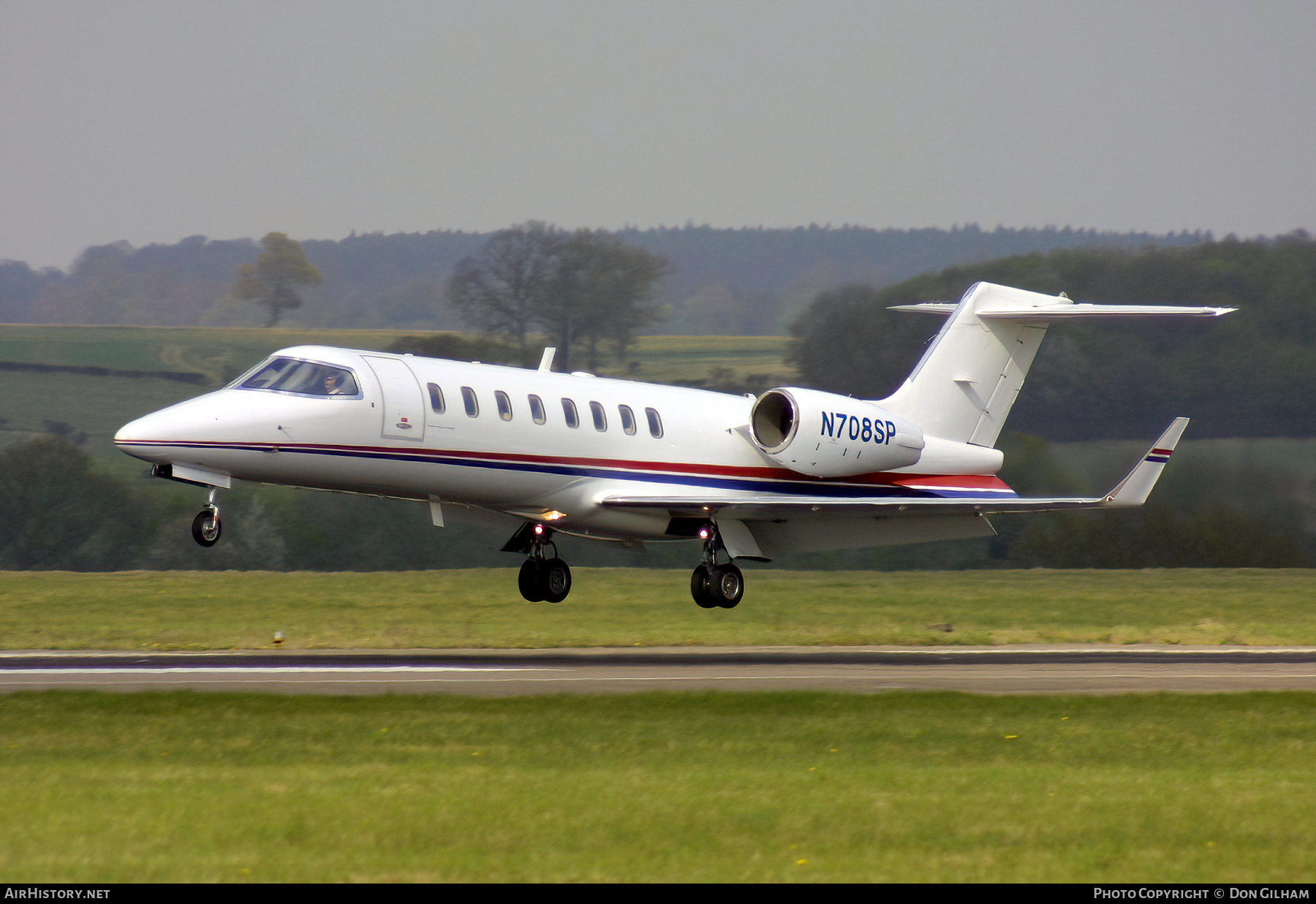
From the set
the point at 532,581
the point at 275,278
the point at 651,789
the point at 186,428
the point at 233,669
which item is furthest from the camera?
the point at 275,278

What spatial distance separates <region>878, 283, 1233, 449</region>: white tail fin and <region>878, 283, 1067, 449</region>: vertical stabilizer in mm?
13

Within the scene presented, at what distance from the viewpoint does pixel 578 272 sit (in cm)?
5794

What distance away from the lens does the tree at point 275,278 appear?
74562 mm

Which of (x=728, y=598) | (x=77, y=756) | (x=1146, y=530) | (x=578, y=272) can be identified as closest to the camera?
(x=77, y=756)

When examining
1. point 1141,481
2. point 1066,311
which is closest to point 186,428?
point 1141,481

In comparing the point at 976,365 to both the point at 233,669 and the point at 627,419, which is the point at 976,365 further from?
the point at 233,669

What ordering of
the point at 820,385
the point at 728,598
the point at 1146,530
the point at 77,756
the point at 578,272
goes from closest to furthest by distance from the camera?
the point at 77,756 → the point at 728,598 → the point at 1146,530 → the point at 820,385 → the point at 578,272

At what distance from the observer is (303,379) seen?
65.2 feet

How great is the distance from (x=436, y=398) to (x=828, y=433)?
6.66 meters

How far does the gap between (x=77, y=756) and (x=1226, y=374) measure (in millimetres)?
41907

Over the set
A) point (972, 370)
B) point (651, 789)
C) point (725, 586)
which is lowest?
point (725, 586)

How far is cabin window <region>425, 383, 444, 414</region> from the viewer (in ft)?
67.7

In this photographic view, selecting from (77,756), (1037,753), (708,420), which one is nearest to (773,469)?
(708,420)

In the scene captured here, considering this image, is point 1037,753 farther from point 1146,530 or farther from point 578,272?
point 578,272
